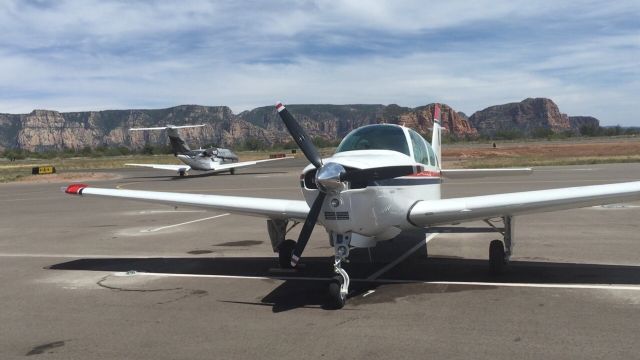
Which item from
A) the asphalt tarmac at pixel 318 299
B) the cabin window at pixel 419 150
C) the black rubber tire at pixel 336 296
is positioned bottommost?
the asphalt tarmac at pixel 318 299

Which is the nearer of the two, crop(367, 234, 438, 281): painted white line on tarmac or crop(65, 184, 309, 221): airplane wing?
crop(65, 184, 309, 221): airplane wing

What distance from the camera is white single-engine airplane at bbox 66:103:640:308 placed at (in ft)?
23.9

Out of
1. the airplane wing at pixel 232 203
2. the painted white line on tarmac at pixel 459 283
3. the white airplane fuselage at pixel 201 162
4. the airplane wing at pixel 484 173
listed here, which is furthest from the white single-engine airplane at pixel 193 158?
the painted white line on tarmac at pixel 459 283

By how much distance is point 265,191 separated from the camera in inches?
1089

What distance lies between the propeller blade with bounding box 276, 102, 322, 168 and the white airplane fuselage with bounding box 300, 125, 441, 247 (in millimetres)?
175

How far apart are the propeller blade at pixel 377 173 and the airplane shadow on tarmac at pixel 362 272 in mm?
1674

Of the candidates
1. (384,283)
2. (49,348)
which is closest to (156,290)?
(49,348)

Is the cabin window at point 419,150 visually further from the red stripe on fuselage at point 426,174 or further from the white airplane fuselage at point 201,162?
the white airplane fuselage at point 201,162

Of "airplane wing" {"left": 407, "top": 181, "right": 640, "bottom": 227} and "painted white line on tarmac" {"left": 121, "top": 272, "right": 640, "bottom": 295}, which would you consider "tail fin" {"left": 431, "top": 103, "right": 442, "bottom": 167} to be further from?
"painted white line on tarmac" {"left": 121, "top": 272, "right": 640, "bottom": 295}

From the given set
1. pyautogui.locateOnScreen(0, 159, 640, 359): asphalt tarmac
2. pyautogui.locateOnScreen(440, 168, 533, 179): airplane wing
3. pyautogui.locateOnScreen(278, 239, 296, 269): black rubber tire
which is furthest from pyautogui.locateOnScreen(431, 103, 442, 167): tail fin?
pyautogui.locateOnScreen(278, 239, 296, 269): black rubber tire

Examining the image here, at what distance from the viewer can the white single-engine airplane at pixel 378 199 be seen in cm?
729

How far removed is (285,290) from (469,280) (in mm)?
2792

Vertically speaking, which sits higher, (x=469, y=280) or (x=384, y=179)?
(x=384, y=179)

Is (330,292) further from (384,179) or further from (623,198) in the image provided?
(623,198)
